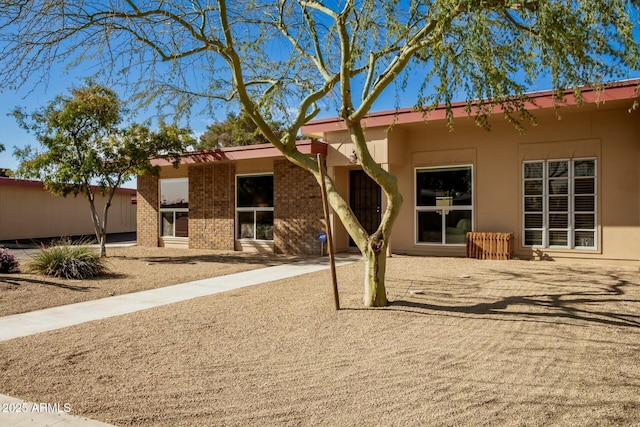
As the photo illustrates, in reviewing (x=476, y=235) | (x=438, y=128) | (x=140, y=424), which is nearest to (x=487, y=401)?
(x=140, y=424)

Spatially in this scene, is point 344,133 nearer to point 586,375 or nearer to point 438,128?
point 438,128

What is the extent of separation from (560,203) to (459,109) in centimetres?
342

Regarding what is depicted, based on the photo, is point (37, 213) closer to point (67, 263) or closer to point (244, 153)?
point (244, 153)

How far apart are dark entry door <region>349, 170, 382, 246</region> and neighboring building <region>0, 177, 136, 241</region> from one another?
16683mm

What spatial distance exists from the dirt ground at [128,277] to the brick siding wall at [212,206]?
77 cm

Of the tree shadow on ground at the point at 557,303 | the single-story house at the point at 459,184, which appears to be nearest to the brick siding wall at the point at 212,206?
the single-story house at the point at 459,184

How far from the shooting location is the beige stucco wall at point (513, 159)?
1141cm

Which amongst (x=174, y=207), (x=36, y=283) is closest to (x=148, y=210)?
(x=174, y=207)

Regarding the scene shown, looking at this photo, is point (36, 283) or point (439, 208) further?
point (439, 208)

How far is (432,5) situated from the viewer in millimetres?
6559

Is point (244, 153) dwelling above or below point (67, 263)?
above

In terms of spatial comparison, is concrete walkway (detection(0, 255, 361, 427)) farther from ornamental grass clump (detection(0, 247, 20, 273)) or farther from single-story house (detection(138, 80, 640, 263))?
ornamental grass clump (detection(0, 247, 20, 273))

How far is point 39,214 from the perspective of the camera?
89.6 feet

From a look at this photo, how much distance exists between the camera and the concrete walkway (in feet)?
12.1
